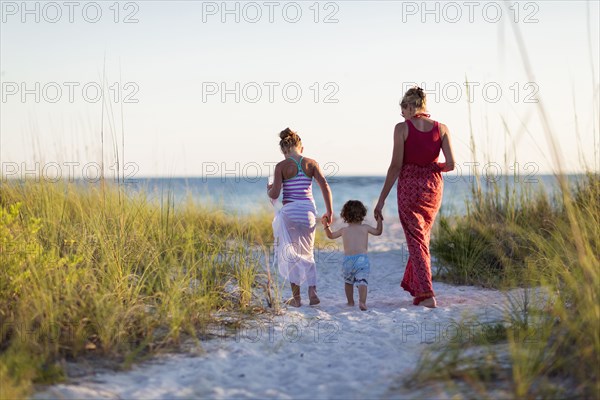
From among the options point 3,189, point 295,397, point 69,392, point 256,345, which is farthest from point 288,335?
point 3,189

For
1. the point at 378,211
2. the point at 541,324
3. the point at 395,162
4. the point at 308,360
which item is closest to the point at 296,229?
the point at 378,211

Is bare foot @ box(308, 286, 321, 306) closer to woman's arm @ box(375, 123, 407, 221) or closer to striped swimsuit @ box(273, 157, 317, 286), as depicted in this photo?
striped swimsuit @ box(273, 157, 317, 286)

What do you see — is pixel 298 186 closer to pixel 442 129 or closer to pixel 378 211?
pixel 378 211

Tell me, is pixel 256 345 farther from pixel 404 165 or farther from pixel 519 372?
pixel 404 165

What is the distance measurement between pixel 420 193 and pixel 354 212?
618mm

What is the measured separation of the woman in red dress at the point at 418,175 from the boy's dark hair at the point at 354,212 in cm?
25

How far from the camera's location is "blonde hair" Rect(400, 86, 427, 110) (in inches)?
237

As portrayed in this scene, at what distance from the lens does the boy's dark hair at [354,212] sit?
6285 mm

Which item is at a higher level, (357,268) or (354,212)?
(354,212)

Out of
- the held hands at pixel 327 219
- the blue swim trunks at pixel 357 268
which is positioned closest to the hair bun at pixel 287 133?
the held hands at pixel 327 219

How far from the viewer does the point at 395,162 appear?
6062 millimetres

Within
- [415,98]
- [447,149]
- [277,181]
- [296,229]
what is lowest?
[296,229]

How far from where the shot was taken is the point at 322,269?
8.98m

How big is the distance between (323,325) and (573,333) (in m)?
2.09
